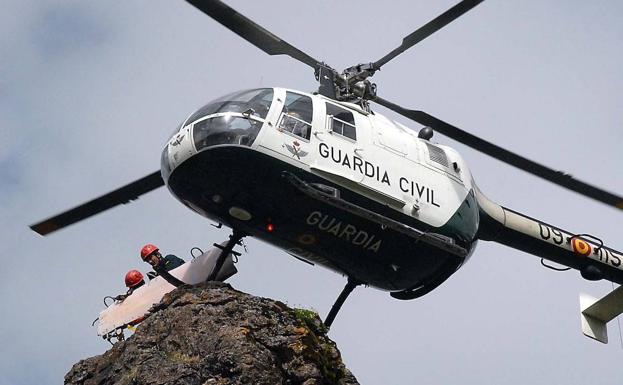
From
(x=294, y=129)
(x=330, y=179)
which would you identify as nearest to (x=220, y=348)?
(x=330, y=179)

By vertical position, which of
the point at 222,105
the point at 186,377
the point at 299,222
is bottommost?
the point at 186,377

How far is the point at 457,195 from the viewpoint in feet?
75.4

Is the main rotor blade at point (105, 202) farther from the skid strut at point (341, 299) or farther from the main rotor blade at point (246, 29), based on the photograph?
Result: the skid strut at point (341, 299)

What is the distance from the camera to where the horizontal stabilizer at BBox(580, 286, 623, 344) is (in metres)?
27.9

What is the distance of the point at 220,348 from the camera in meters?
20.2

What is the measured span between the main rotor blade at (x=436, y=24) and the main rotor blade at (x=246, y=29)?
2.03 metres

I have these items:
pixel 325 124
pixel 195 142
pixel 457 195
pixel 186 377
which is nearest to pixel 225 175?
pixel 195 142

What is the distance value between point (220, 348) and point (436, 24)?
7.69m

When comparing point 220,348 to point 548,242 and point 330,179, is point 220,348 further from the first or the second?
point 548,242

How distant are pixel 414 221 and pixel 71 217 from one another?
6642mm

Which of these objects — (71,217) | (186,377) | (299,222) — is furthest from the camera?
(71,217)

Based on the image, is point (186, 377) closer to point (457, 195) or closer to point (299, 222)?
point (299, 222)

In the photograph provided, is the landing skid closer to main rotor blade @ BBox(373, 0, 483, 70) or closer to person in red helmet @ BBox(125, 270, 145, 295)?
person in red helmet @ BBox(125, 270, 145, 295)

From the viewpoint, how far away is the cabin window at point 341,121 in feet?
70.9
